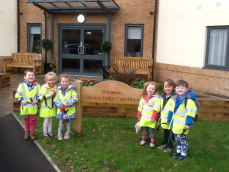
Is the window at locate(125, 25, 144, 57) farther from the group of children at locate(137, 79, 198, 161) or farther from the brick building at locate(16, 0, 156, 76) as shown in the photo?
the group of children at locate(137, 79, 198, 161)

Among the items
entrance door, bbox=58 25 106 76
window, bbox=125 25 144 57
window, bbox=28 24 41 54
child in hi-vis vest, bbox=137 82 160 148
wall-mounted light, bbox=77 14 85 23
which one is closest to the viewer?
child in hi-vis vest, bbox=137 82 160 148

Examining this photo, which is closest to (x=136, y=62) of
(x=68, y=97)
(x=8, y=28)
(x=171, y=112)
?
(x=8, y=28)

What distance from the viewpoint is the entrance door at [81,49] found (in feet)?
45.7

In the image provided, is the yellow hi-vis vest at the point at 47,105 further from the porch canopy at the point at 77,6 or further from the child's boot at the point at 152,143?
the porch canopy at the point at 77,6

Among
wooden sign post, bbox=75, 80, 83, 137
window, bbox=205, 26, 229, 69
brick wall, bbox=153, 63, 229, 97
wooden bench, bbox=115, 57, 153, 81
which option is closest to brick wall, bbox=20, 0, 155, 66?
wooden bench, bbox=115, 57, 153, 81

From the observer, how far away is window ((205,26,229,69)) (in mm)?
8891

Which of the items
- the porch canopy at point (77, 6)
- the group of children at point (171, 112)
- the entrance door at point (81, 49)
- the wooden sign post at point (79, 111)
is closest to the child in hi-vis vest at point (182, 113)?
the group of children at point (171, 112)

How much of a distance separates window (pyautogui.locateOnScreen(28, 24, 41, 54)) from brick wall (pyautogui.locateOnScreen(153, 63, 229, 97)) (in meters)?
6.94

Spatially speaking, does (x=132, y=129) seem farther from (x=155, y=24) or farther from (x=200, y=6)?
(x=155, y=24)

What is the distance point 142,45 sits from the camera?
13.2 meters

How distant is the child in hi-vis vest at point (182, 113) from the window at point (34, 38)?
11677 mm

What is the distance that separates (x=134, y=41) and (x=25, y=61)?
18.7 feet

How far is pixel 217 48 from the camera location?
920 cm

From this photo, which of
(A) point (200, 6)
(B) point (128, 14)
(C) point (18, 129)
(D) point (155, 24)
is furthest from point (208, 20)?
(C) point (18, 129)
